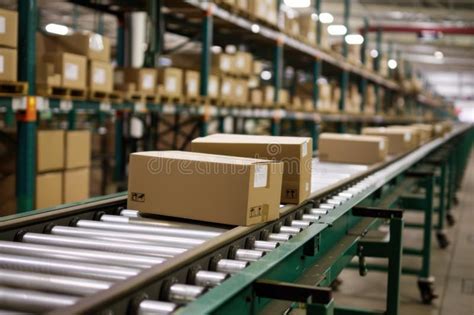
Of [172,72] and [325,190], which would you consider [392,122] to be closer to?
[172,72]

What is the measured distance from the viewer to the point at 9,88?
4645 mm

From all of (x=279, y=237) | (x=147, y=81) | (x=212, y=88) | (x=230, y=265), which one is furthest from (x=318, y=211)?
(x=212, y=88)

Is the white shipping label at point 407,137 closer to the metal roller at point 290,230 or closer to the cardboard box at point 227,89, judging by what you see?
the cardboard box at point 227,89

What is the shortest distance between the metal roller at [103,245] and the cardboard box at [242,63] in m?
6.33

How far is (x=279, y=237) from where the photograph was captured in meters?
2.53

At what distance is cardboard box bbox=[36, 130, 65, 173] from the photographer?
4.99 meters

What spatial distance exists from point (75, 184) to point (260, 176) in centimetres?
335

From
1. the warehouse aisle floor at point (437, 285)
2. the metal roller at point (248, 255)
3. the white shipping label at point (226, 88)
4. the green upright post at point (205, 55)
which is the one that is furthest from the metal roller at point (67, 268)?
the white shipping label at point (226, 88)

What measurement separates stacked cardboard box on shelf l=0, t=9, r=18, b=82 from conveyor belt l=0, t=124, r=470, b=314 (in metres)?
2.02

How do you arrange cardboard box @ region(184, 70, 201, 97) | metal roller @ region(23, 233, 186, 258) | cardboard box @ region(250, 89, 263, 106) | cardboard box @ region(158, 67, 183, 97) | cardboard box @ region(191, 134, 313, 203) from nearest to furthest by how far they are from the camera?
metal roller @ region(23, 233, 186, 258), cardboard box @ region(191, 134, 313, 203), cardboard box @ region(158, 67, 183, 97), cardboard box @ region(184, 70, 201, 97), cardboard box @ region(250, 89, 263, 106)

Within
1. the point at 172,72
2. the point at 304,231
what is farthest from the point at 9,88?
the point at 304,231

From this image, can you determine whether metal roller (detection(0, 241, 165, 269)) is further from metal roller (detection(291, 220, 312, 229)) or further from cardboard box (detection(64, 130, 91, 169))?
cardboard box (detection(64, 130, 91, 169))

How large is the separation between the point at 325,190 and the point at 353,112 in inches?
448

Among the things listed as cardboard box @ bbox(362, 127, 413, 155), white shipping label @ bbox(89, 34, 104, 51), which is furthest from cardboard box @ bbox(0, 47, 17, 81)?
cardboard box @ bbox(362, 127, 413, 155)
